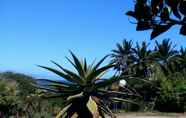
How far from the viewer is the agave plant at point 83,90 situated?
17.4 meters

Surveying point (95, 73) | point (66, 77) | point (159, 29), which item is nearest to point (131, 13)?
point (159, 29)

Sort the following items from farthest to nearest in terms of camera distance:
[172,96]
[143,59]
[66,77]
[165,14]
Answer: [143,59], [172,96], [66,77], [165,14]

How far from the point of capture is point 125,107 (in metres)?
47.2

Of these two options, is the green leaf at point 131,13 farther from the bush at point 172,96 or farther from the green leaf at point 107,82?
the bush at point 172,96

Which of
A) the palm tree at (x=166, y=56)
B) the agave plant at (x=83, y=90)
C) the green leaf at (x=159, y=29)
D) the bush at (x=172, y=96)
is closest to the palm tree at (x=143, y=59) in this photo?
the palm tree at (x=166, y=56)

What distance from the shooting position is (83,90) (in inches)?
701

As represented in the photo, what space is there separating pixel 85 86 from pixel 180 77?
107ft

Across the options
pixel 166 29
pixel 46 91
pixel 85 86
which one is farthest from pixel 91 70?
pixel 166 29

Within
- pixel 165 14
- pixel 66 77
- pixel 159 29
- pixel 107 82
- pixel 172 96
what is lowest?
pixel 159 29

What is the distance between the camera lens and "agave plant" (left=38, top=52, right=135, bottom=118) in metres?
17.4

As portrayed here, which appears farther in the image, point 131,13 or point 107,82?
point 107,82

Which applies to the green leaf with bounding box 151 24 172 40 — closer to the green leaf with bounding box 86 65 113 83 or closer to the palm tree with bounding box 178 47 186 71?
the green leaf with bounding box 86 65 113 83

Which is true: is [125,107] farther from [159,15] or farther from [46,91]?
[159,15]

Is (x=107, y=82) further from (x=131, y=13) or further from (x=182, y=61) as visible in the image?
(x=182, y=61)
